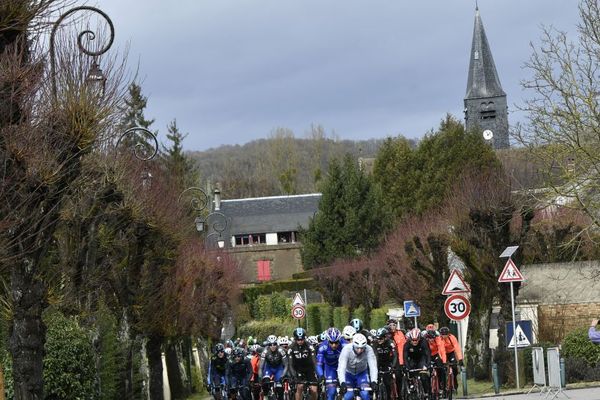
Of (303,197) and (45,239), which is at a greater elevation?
(303,197)

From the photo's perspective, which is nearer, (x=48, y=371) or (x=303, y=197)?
(x=48, y=371)

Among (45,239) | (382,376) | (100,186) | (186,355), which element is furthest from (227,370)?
(186,355)

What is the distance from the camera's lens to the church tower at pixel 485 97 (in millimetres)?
107875

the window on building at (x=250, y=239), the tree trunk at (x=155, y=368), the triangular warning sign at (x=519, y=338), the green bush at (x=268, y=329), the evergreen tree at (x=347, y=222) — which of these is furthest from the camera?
the window on building at (x=250, y=239)

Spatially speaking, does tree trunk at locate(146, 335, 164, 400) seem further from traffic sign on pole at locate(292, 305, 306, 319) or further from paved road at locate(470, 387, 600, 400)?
traffic sign on pole at locate(292, 305, 306, 319)

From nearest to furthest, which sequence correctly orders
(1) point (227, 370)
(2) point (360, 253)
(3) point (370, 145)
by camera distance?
(1) point (227, 370) → (2) point (360, 253) → (3) point (370, 145)

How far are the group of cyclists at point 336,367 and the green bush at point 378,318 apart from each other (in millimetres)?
24835

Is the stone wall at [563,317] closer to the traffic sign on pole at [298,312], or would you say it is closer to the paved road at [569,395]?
the paved road at [569,395]

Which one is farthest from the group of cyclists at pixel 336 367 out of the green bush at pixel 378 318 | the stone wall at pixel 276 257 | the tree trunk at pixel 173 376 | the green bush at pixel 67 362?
the stone wall at pixel 276 257

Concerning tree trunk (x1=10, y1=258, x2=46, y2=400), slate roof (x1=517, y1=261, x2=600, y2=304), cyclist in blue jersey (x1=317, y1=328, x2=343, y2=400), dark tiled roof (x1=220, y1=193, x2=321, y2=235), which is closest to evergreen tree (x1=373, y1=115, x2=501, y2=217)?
dark tiled roof (x1=220, y1=193, x2=321, y2=235)

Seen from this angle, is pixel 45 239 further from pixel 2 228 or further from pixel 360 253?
pixel 360 253

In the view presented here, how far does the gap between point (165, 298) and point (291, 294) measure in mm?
50360

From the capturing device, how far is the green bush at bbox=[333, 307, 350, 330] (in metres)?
58.4

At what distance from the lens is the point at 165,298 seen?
1158 inches
